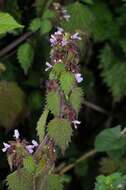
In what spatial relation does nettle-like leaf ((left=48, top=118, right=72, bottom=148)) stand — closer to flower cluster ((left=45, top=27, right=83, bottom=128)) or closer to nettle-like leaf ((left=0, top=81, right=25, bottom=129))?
flower cluster ((left=45, top=27, right=83, bottom=128))

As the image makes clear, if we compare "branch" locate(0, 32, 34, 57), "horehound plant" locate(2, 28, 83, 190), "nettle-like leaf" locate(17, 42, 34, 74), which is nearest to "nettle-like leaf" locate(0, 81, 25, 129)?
"nettle-like leaf" locate(17, 42, 34, 74)

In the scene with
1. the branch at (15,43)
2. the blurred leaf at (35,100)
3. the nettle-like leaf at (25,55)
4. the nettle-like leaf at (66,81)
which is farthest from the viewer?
the blurred leaf at (35,100)

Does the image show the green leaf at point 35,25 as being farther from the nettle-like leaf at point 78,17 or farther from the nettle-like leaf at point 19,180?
the nettle-like leaf at point 19,180

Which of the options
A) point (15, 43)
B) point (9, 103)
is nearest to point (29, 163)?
point (9, 103)

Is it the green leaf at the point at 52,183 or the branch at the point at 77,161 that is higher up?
the green leaf at the point at 52,183

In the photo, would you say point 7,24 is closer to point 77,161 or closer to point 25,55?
point 25,55

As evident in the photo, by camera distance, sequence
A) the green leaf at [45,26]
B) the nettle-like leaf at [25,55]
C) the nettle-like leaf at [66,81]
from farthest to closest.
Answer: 1. the nettle-like leaf at [25,55]
2. the green leaf at [45,26]
3. the nettle-like leaf at [66,81]

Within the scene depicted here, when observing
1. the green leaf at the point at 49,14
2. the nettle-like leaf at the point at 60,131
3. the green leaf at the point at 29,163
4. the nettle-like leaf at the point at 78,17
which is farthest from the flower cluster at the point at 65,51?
the nettle-like leaf at the point at 78,17
